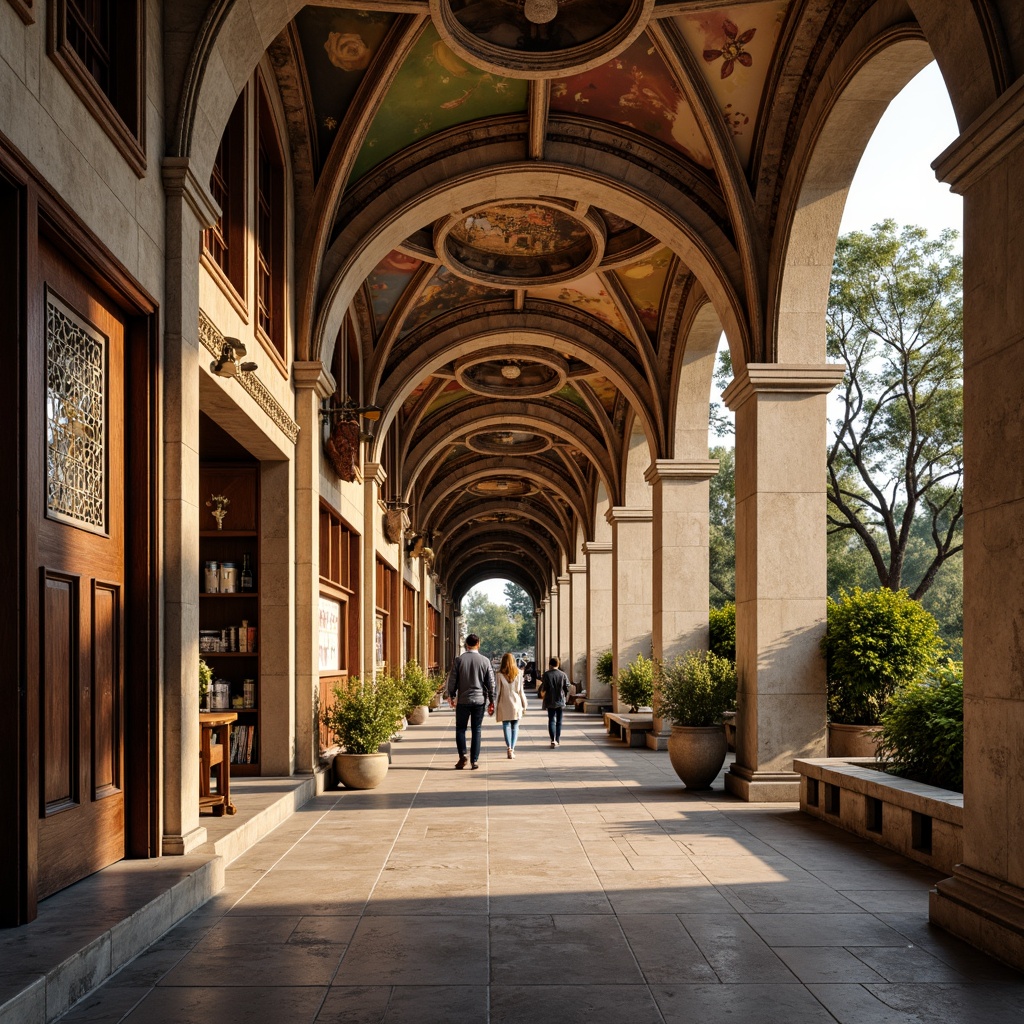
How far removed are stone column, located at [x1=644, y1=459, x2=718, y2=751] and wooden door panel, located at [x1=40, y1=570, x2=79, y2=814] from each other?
11.5 metres

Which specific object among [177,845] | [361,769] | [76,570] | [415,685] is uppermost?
[76,570]

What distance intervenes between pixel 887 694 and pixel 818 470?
230cm

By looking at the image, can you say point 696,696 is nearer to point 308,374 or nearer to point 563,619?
point 308,374

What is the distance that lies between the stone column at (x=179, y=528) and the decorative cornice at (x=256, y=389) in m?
0.83

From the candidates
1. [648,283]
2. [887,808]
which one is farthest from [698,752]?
[648,283]

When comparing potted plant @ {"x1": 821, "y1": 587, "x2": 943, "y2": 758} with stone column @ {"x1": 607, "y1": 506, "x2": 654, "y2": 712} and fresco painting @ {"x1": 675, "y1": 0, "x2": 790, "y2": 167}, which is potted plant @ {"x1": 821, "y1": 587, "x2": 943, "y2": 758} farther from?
stone column @ {"x1": 607, "y1": 506, "x2": 654, "y2": 712}

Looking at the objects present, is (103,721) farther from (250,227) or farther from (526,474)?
(526,474)

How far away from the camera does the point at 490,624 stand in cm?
14425

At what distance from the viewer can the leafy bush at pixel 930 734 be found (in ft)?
24.1

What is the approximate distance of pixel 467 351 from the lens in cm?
1819

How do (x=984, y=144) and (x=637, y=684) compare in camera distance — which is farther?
(x=637, y=684)

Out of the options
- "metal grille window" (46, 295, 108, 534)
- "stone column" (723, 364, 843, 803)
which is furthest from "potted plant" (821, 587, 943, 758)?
"metal grille window" (46, 295, 108, 534)

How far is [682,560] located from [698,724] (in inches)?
201

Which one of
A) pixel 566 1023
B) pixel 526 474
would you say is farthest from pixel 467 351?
pixel 566 1023
